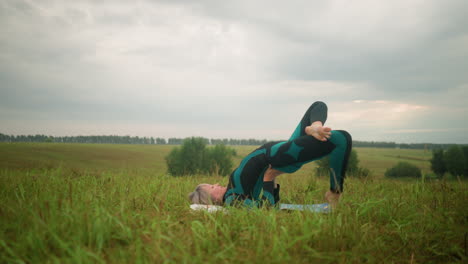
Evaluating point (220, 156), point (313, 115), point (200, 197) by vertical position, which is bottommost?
point (220, 156)

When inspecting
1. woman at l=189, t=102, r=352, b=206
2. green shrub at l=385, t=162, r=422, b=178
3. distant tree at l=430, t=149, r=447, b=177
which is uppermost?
woman at l=189, t=102, r=352, b=206

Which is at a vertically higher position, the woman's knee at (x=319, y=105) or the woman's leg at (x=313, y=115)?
the woman's knee at (x=319, y=105)

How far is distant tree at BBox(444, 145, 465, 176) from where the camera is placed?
5728cm

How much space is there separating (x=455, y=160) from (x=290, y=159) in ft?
262

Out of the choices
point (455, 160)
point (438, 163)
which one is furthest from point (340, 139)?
point (438, 163)

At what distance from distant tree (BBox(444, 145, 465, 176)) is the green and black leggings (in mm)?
75720

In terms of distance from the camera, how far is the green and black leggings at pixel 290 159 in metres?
2.88

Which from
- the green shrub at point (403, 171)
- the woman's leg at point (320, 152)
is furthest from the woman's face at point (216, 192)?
the green shrub at point (403, 171)

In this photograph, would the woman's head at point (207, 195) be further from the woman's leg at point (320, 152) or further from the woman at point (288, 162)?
the woman's leg at point (320, 152)

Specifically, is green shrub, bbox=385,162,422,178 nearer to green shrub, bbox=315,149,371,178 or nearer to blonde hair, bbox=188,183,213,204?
green shrub, bbox=315,149,371,178

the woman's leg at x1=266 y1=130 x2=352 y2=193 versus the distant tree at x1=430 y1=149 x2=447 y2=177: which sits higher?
the woman's leg at x1=266 y1=130 x2=352 y2=193

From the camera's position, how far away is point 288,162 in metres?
3.03

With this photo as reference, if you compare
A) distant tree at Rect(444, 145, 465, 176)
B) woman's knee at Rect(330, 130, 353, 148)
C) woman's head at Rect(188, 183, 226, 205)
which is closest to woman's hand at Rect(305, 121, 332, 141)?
woman's knee at Rect(330, 130, 353, 148)

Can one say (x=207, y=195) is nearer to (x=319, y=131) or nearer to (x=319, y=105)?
(x=319, y=131)
